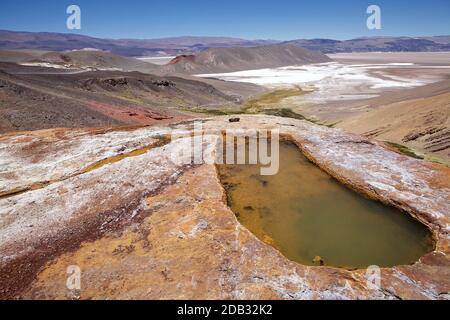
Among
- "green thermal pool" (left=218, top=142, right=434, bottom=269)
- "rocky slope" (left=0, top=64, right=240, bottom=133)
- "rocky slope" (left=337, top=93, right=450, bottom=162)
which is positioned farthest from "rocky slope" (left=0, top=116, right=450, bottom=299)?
"rocky slope" (left=0, top=64, right=240, bottom=133)

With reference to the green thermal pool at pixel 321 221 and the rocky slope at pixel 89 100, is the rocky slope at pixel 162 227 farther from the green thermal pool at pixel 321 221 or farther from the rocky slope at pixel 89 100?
the rocky slope at pixel 89 100

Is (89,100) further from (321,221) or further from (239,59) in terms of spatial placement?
(239,59)

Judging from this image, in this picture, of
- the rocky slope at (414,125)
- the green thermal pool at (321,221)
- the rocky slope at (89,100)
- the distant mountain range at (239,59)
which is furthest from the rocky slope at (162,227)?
the distant mountain range at (239,59)

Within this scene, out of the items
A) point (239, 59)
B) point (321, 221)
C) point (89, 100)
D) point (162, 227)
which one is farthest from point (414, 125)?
point (239, 59)

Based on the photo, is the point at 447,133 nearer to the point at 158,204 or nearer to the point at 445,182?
the point at 445,182

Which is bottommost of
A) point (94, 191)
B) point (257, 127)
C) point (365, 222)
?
point (365, 222)

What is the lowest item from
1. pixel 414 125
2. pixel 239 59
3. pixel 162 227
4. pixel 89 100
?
pixel 162 227
